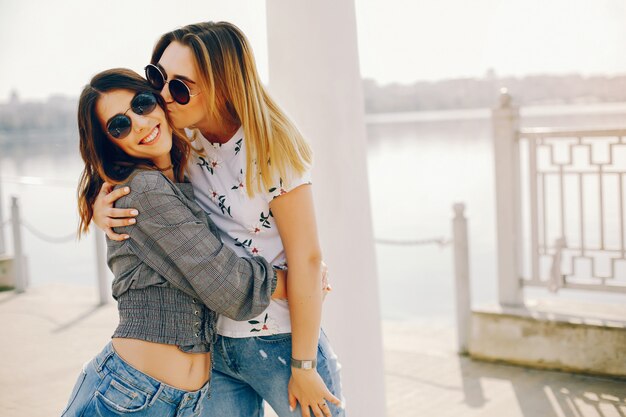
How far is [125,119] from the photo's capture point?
178 cm

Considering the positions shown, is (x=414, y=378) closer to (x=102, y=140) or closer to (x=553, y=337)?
(x=553, y=337)

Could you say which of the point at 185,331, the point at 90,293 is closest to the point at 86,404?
the point at 185,331

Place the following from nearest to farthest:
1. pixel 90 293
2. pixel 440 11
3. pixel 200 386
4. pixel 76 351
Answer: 1. pixel 200 386
2. pixel 76 351
3. pixel 90 293
4. pixel 440 11

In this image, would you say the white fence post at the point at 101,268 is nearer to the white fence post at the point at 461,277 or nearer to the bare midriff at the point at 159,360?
the white fence post at the point at 461,277

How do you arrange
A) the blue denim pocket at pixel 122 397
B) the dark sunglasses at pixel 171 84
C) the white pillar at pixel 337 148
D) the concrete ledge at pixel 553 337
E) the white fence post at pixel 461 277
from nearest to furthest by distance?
the blue denim pocket at pixel 122 397 < the dark sunglasses at pixel 171 84 < the white pillar at pixel 337 148 < the concrete ledge at pixel 553 337 < the white fence post at pixel 461 277

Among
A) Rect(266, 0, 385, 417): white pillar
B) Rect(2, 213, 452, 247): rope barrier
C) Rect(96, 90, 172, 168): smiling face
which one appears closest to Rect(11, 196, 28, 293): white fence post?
Rect(2, 213, 452, 247): rope barrier

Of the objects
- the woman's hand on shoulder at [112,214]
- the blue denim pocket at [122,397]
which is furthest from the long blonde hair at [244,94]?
the blue denim pocket at [122,397]

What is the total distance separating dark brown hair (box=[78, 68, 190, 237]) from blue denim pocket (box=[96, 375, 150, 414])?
44 centimetres

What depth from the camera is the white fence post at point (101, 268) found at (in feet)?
25.0

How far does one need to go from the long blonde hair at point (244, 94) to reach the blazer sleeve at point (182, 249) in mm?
193

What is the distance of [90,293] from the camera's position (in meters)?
8.45

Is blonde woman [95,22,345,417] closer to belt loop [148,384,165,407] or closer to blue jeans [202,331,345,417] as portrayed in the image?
blue jeans [202,331,345,417]

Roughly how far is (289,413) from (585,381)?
352cm

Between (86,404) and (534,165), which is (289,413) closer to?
(86,404)
